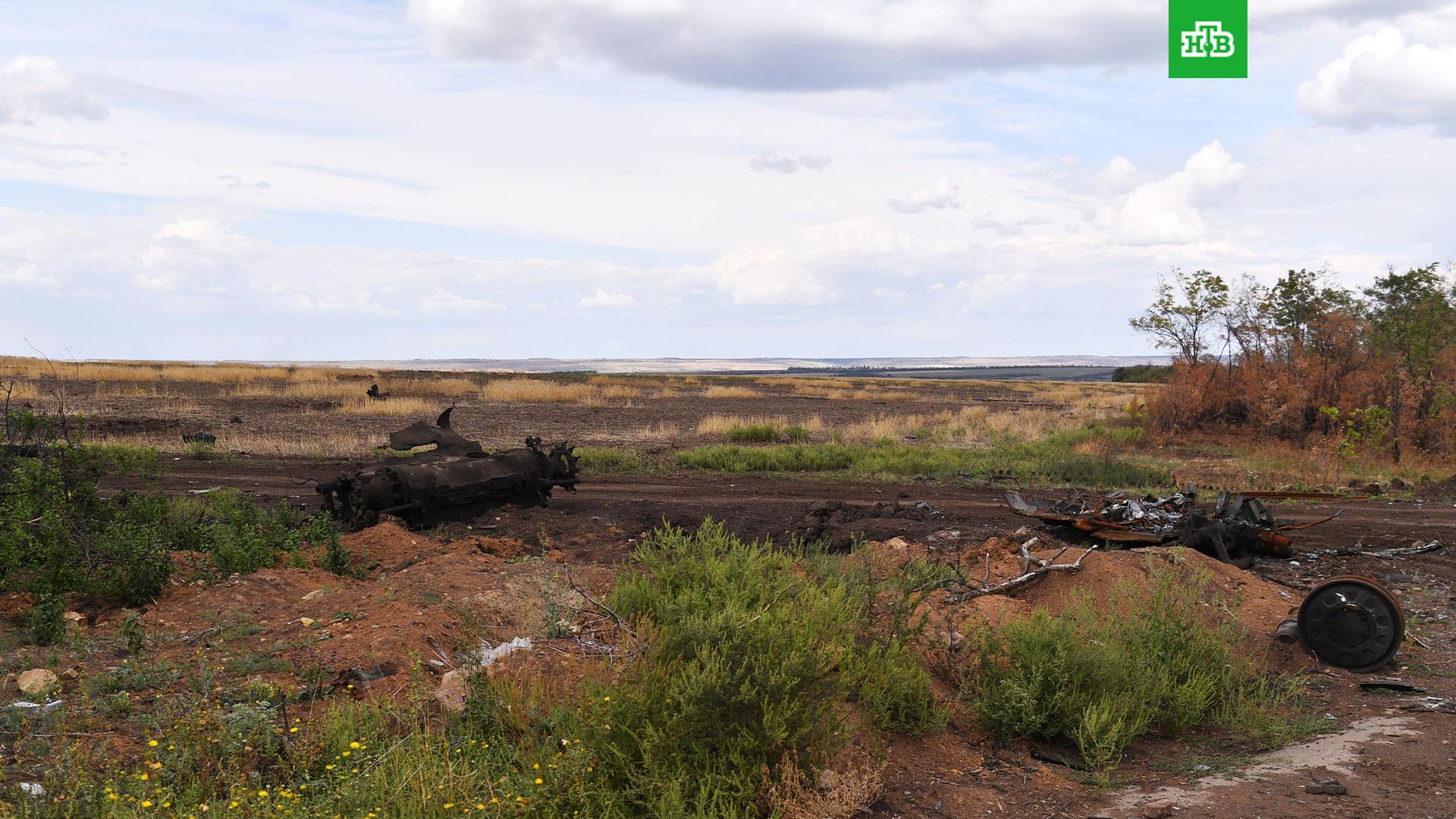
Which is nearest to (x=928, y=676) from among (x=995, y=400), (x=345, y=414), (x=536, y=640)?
(x=536, y=640)

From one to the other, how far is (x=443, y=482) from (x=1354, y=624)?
10178 mm

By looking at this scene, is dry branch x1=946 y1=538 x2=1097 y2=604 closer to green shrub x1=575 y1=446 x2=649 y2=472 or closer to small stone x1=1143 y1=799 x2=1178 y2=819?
→ small stone x1=1143 y1=799 x2=1178 y2=819

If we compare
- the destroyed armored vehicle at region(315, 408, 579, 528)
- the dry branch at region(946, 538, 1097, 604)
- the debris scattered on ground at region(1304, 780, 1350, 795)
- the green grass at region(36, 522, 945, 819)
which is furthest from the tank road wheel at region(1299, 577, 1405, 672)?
the destroyed armored vehicle at region(315, 408, 579, 528)

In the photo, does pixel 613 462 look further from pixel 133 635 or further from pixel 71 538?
pixel 133 635

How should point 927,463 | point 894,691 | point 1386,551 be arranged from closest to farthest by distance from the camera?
point 894,691 → point 1386,551 → point 927,463

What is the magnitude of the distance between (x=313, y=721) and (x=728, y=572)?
2.66 meters

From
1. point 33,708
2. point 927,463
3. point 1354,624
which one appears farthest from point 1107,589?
point 927,463

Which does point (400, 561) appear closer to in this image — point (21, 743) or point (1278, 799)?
point (21, 743)

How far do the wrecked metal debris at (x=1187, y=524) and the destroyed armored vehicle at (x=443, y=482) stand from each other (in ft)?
23.3

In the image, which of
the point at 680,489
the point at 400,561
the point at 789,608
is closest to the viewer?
the point at 789,608

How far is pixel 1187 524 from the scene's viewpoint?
1100cm

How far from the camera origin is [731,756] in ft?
15.1

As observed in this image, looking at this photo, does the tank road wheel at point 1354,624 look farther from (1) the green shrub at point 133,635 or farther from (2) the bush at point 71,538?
(2) the bush at point 71,538

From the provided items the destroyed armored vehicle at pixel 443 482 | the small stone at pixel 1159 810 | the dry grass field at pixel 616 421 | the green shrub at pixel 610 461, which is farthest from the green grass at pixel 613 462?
the small stone at pixel 1159 810
